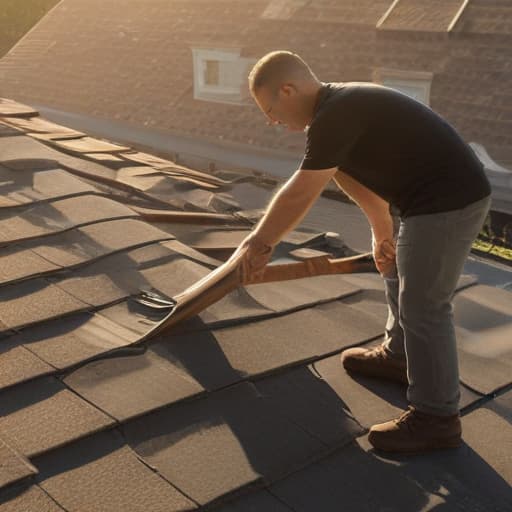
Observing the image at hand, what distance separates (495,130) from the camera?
11828mm

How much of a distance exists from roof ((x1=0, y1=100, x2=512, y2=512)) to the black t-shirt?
0.90m

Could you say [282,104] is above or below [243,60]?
above

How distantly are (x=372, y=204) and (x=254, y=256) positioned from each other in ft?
2.42

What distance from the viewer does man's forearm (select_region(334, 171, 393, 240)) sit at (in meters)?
3.41

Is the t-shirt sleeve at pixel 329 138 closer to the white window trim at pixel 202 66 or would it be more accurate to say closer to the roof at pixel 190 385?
the roof at pixel 190 385

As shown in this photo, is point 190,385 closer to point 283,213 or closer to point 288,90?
point 283,213

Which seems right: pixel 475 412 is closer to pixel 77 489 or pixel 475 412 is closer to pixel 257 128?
pixel 77 489

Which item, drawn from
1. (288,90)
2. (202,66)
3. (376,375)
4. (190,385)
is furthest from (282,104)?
(202,66)

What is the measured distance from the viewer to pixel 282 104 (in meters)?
2.90

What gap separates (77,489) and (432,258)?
1.53 metres

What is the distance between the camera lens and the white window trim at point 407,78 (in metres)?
12.8

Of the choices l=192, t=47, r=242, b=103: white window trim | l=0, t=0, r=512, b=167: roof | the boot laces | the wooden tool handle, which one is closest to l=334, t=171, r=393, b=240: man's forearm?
the wooden tool handle

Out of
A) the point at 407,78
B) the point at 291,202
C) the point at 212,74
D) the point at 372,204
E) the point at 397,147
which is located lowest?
the point at 212,74

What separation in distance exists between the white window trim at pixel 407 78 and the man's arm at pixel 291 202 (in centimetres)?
1029
